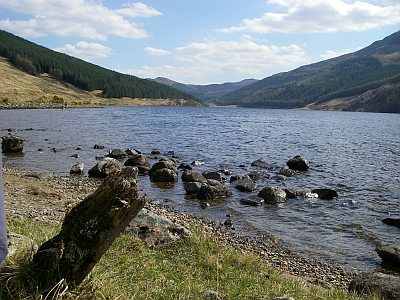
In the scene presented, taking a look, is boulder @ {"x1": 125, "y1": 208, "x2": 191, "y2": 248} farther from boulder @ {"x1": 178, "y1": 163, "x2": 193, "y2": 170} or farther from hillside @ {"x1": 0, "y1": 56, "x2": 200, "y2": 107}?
hillside @ {"x1": 0, "y1": 56, "x2": 200, "y2": 107}

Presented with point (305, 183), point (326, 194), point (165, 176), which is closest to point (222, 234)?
point (326, 194)

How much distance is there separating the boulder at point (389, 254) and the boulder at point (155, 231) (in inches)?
352

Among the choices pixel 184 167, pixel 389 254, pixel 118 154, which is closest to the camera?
pixel 389 254

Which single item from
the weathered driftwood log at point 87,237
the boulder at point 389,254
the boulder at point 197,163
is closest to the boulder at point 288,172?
the boulder at point 197,163

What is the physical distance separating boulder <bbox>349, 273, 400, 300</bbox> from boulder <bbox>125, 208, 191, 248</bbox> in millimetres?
5343

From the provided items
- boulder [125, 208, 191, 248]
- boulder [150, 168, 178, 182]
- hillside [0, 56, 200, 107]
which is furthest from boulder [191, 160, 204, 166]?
hillside [0, 56, 200, 107]

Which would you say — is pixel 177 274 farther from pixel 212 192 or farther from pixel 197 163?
pixel 197 163

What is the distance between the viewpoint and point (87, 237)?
5.54 meters

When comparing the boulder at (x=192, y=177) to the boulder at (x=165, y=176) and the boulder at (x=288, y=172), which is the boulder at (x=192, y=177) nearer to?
the boulder at (x=165, y=176)

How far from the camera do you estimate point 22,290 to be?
16.7ft

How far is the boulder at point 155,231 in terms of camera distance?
1072 cm

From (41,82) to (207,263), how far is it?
663 feet

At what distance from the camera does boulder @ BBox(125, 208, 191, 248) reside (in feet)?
35.2

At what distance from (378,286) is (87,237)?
389 inches
